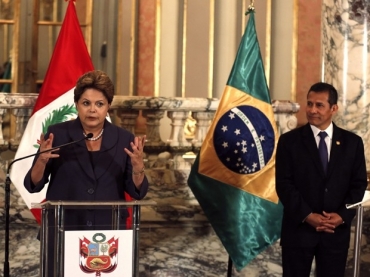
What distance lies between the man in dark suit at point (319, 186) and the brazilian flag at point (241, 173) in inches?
37.3

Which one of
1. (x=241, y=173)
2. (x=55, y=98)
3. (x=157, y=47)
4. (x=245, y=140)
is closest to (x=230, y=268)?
(x=241, y=173)

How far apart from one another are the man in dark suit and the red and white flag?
150 cm

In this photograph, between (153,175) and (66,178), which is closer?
(66,178)

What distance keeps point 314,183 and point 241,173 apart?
44.2 inches

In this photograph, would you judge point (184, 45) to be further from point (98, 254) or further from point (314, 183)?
point (98, 254)

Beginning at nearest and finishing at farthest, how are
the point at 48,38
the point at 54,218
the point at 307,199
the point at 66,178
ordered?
the point at 54,218 < the point at 66,178 < the point at 307,199 < the point at 48,38

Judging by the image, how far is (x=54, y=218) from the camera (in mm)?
3891

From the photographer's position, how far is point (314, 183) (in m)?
4.84

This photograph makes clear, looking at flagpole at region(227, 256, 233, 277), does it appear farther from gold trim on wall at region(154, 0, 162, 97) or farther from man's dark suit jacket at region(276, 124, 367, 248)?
gold trim on wall at region(154, 0, 162, 97)

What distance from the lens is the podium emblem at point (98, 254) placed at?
381cm

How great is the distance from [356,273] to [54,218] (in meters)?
1.52

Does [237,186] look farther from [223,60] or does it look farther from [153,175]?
[223,60]

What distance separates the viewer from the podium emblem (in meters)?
3.81

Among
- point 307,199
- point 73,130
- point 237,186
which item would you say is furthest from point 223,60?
point 73,130
